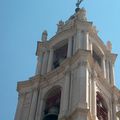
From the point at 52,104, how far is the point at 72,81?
2.35 m

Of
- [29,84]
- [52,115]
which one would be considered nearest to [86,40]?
[29,84]

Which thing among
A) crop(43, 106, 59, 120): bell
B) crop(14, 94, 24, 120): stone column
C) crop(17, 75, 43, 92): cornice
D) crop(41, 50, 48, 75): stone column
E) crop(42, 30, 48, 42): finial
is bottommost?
crop(43, 106, 59, 120): bell

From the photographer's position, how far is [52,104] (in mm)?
40156

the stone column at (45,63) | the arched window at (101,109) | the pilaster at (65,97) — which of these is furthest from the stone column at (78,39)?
the arched window at (101,109)

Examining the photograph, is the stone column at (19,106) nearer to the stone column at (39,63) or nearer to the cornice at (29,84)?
the cornice at (29,84)

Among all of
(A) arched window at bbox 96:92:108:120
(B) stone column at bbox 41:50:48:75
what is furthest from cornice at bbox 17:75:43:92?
(A) arched window at bbox 96:92:108:120

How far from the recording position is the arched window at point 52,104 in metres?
37.8

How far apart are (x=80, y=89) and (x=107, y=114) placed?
12.5 feet

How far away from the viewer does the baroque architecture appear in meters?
37.2

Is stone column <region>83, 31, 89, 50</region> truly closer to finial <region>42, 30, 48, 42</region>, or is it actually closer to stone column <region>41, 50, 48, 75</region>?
stone column <region>41, 50, 48, 75</region>

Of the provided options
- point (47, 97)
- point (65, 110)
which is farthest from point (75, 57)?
point (65, 110)

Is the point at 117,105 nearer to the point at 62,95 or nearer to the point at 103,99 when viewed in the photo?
the point at 103,99

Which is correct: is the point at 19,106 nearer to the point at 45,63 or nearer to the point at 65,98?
the point at 65,98

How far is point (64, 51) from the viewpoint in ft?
156
